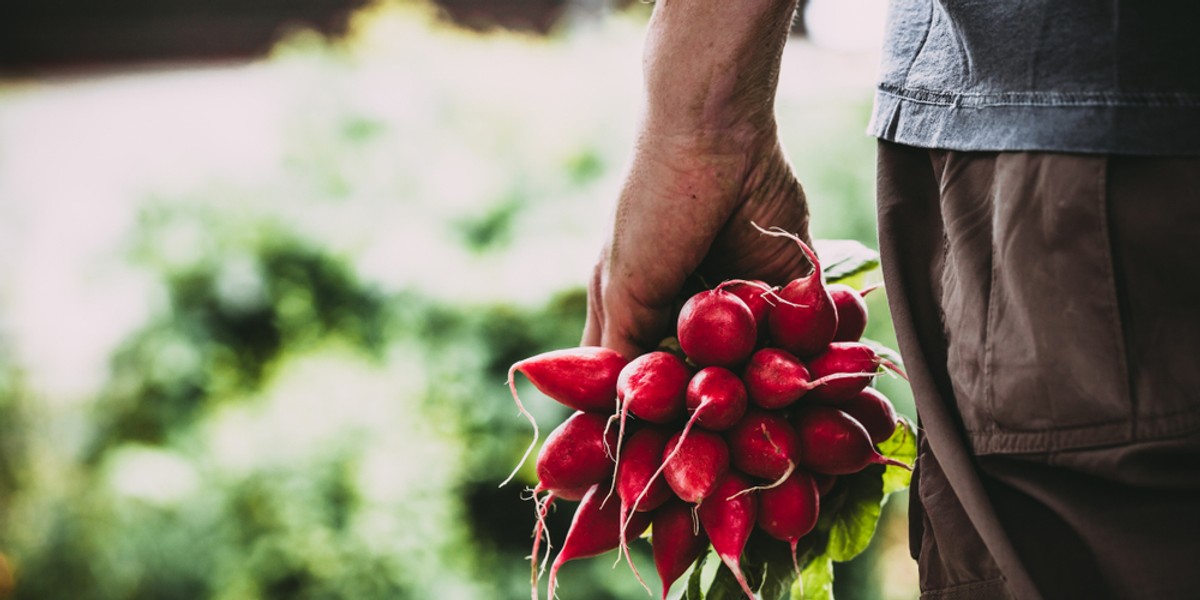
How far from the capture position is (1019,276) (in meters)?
0.69

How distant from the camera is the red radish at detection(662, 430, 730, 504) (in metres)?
0.88

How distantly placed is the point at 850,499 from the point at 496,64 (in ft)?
9.23

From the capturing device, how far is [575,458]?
957 mm

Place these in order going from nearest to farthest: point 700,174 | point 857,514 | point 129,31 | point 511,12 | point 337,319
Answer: point 700,174 < point 857,514 < point 337,319 < point 511,12 < point 129,31

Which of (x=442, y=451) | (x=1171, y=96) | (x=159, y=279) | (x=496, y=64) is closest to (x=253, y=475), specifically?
(x=442, y=451)

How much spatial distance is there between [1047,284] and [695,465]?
366 mm

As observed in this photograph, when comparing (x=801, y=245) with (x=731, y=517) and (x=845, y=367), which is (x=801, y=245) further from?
(x=731, y=517)

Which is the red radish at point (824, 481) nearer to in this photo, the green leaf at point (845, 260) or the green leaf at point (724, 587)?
the green leaf at point (724, 587)

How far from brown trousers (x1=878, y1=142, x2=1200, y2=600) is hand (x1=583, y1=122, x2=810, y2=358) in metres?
0.25

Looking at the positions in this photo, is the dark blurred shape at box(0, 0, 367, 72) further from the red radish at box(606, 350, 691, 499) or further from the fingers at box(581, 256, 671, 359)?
the red radish at box(606, 350, 691, 499)

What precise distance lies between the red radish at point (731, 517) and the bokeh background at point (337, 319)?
5.45ft

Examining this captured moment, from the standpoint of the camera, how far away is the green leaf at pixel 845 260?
3.69 feet

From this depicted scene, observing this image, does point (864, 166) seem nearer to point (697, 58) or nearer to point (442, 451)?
point (442, 451)

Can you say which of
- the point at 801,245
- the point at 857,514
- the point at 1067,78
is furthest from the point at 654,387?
the point at 1067,78
